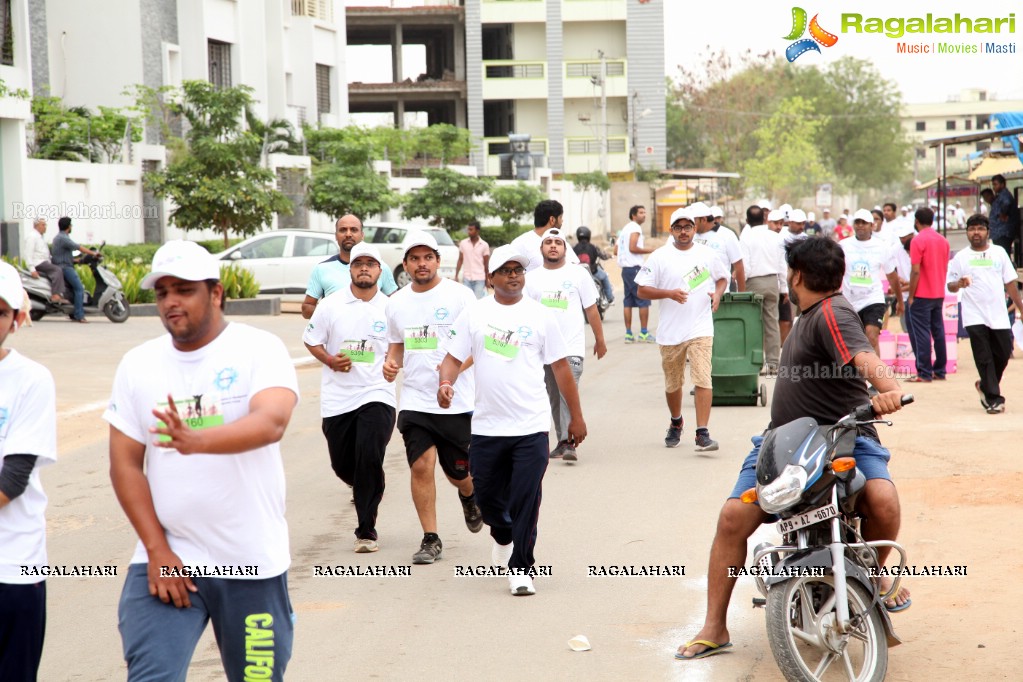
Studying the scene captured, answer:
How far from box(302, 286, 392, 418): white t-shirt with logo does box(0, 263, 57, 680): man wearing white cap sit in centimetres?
363

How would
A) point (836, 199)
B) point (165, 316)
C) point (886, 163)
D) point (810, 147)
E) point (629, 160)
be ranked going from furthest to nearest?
point (836, 199)
point (886, 163)
point (810, 147)
point (629, 160)
point (165, 316)

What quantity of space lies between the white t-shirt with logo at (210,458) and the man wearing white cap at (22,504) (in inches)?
14.9

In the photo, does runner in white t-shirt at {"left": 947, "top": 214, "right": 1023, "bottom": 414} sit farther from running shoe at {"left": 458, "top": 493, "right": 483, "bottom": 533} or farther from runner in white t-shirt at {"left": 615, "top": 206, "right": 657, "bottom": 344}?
runner in white t-shirt at {"left": 615, "top": 206, "right": 657, "bottom": 344}

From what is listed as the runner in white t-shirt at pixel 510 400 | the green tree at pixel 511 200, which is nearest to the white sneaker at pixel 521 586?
the runner in white t-shirt at pixel 510 400

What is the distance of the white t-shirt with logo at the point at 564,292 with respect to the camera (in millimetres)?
10172

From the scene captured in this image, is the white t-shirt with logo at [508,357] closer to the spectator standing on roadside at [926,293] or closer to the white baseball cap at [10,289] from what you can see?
the white baseball cap at [10,289]

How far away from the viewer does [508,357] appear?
675 cm

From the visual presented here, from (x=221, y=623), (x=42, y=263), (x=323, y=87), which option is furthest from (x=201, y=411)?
(x=323, y=87)

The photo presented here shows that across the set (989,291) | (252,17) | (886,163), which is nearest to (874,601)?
(989,291)

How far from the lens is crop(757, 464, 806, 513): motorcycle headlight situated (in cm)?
488

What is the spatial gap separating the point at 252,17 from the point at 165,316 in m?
36.3

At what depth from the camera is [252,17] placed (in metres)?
37.9

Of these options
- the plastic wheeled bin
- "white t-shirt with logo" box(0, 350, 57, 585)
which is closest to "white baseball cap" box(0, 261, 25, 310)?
"white t-shirt with logo" box(0, 350, 57, 585)

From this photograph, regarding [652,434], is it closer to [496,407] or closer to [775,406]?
→ [496,407]
